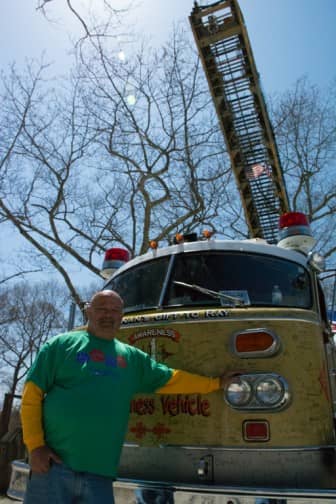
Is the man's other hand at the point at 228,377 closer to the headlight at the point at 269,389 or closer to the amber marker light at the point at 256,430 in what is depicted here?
the headlight at the point at 269,389

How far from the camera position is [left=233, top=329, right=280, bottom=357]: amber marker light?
322 centimetres

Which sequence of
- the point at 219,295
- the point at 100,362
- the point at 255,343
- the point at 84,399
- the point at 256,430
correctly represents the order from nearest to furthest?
the point at 84,399
the point at 100,362
the point at 256,430
the point at 255,343
the point at 219,295

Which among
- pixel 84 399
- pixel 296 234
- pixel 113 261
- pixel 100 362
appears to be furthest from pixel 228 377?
pixel 113 261

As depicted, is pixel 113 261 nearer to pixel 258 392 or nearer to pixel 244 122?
pixel 258 392

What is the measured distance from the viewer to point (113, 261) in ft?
19.7

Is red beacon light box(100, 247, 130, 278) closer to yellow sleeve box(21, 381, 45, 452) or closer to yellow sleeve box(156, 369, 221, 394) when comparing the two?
yellow sleeve box(156, 369, 221, 394)

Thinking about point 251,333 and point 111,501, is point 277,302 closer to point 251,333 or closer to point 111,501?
point 251,333

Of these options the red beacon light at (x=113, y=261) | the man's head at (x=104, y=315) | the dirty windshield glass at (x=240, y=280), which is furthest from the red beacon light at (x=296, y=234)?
the man's head at (x=104, y=315)

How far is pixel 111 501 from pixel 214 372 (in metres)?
1.16

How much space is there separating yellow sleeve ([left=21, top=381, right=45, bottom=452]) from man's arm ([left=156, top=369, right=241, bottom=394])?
0.98m

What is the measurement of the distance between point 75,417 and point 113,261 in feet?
12.1

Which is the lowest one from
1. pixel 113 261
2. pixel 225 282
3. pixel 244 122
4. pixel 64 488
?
pixel 64 488

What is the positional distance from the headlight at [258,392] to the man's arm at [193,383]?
5 cm

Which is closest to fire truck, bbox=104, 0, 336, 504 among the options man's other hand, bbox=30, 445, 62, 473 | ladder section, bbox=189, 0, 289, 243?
man's other hand, bbox=30, 445, 62, 473
